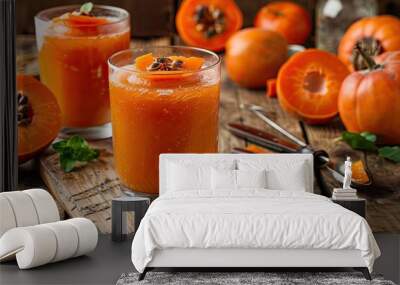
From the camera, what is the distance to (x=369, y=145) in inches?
106

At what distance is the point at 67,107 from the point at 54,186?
11.1 inches

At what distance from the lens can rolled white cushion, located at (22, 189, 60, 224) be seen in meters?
2.19

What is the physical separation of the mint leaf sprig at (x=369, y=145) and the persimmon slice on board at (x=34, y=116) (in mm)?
776

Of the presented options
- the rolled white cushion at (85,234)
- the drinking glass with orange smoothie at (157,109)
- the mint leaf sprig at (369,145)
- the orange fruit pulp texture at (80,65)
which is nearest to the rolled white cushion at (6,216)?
the rolled white cushion at (85,234)

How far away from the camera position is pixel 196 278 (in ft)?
6.59

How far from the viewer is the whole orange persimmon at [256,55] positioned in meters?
3.17

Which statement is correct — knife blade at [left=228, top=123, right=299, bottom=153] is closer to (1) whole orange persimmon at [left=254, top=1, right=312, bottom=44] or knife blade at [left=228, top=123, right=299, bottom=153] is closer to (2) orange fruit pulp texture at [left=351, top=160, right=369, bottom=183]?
(2) orange fruit pulp texture at [left=351, top=160, right=369, bottom=183]

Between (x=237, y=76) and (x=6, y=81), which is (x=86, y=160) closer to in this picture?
(x=6, y=81)

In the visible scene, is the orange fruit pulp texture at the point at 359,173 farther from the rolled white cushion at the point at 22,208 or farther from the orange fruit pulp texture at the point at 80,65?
the rolled white cushion at the point at 22,208

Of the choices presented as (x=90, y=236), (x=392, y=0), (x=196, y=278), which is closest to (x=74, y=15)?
(x=90, y=236)

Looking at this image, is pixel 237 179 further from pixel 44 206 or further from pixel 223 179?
pixel 44 206

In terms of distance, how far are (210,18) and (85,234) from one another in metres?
1.66

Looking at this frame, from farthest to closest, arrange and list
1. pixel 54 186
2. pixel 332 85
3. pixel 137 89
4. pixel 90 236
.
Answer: pixel 332 85, pixel 54 186, pixel 137 89, pixel 90 236

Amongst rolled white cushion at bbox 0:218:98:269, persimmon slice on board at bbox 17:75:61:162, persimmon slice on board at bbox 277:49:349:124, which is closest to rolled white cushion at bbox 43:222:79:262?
rolled white cushion at bbox 0:218:98:269
